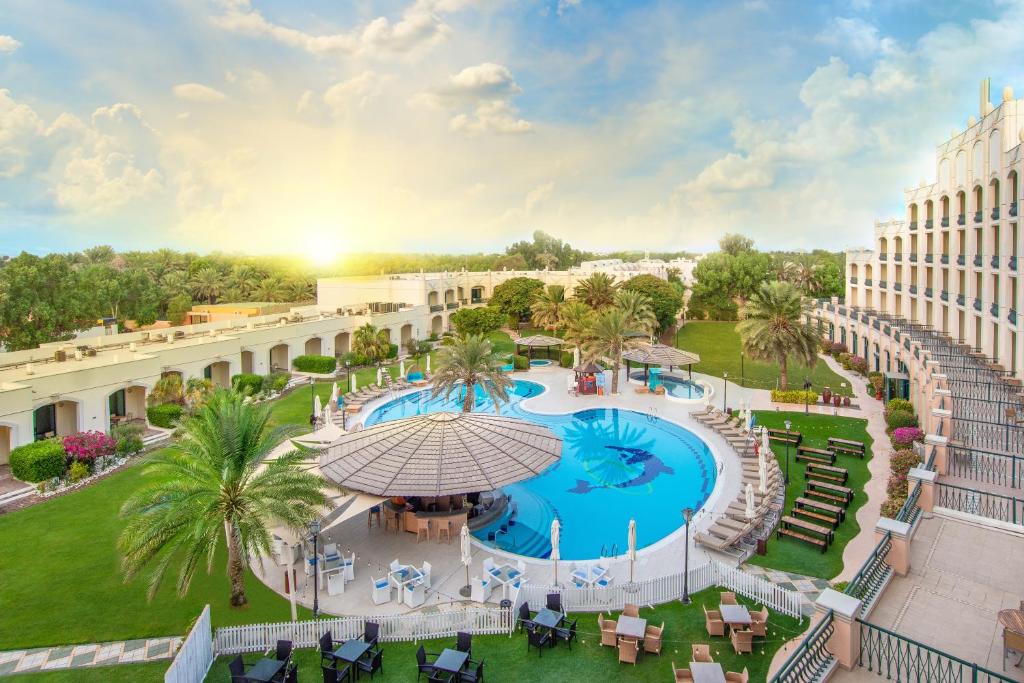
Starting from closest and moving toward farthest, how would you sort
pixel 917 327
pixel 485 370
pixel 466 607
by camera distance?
pixel 466 607 < pixel 485 370 < pixel 917 327

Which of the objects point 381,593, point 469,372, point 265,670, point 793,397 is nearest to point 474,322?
point 469,372

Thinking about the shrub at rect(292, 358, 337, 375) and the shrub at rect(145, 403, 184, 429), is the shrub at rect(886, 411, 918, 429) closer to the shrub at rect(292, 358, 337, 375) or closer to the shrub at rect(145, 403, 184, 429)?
the shrub at rect(145, 403, 184, 429)

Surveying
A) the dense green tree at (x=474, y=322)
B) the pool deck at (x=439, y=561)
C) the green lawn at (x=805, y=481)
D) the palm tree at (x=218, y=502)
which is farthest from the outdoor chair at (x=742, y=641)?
the dense green tree at (x=474, y=322)

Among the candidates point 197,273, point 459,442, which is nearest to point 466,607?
point 459,442

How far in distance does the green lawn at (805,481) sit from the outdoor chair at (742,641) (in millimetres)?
4405

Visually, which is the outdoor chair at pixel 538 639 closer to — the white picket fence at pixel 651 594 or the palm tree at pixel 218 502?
the white picket fence at pixel 651 594

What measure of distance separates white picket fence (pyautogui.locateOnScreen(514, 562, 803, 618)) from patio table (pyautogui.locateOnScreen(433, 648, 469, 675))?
2271 millimetres

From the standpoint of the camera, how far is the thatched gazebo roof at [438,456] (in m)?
16.2

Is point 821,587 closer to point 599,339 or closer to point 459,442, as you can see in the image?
point 459,442

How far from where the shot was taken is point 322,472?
675 inches

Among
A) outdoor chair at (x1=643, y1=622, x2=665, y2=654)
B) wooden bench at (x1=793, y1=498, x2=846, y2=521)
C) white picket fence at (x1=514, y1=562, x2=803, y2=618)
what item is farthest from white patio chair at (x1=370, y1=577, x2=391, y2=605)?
wooden bench at (x1=793, y1=498, x2=846, y2=521)

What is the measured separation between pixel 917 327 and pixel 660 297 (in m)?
23.0

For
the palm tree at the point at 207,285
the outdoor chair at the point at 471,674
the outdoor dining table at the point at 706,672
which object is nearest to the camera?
the outdoor dining table at the point at 706,672

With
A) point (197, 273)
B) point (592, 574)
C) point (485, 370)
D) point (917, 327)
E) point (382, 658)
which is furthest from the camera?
point (197, 273)
